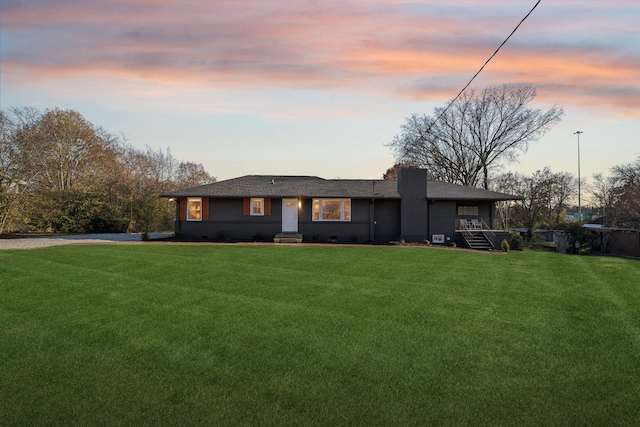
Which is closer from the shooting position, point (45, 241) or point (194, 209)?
point (45, 241)

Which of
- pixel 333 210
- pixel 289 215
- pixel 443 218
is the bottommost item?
pixel 443 218

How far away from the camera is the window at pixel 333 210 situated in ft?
67.0

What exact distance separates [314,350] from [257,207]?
51.8ft

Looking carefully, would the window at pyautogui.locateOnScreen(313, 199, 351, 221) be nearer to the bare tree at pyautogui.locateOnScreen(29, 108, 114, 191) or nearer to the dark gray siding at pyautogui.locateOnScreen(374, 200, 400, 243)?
the dark gray siding at pyautogui.locateOnScreen(374, 200, 400, 243)

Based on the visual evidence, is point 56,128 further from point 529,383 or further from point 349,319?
point 529,383

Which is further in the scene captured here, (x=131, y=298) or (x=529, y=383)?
(x=131, y=298)

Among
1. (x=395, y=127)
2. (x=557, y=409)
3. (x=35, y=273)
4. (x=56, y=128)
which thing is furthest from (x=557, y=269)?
(x=56, y=128)

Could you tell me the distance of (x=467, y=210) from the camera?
2105 centimetres

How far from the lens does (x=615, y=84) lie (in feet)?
58.6

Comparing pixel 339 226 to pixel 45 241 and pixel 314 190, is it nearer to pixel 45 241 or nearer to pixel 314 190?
pixel 314 190

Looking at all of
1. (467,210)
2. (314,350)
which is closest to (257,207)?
(467,210)

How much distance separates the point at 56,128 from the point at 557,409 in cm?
3778

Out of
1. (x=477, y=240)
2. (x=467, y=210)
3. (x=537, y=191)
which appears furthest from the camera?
(x=537, y=191)

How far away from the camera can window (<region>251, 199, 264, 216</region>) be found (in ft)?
66.1
